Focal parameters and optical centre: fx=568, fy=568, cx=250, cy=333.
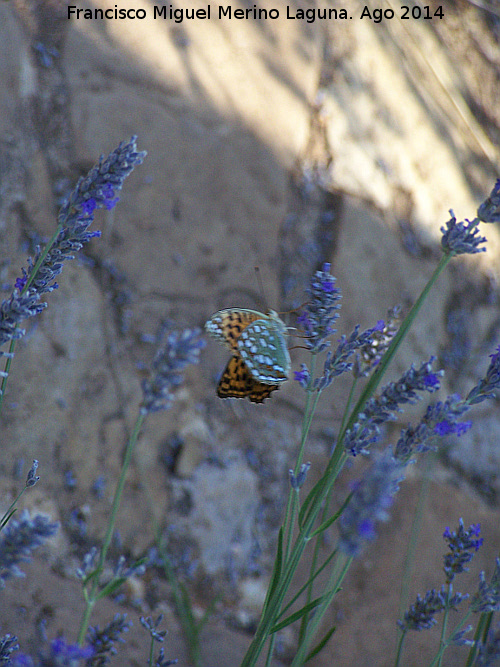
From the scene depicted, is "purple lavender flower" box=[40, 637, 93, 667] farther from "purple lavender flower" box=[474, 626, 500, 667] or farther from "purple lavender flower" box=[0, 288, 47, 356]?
"purple lavender flower" box=[474, 626, 500, 667]

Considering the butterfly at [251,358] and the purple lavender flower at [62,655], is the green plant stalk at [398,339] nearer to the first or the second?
the butterfly at [251,358]

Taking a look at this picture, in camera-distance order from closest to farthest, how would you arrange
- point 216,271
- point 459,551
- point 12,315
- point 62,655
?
point 62,655, point 12,315, point 459,551, point 216,271

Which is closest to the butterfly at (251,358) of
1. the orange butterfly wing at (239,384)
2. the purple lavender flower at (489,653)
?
the orange butterfly wing at (239,384)

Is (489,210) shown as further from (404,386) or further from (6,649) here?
(6,649)

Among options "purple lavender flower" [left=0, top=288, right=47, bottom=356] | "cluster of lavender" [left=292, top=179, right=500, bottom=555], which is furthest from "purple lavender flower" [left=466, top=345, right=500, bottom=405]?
"purple lavender flower" [left=0, top=288, right=47, bottom=356]

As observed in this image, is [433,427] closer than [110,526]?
No

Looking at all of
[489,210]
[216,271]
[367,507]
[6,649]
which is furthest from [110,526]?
[216,271]
